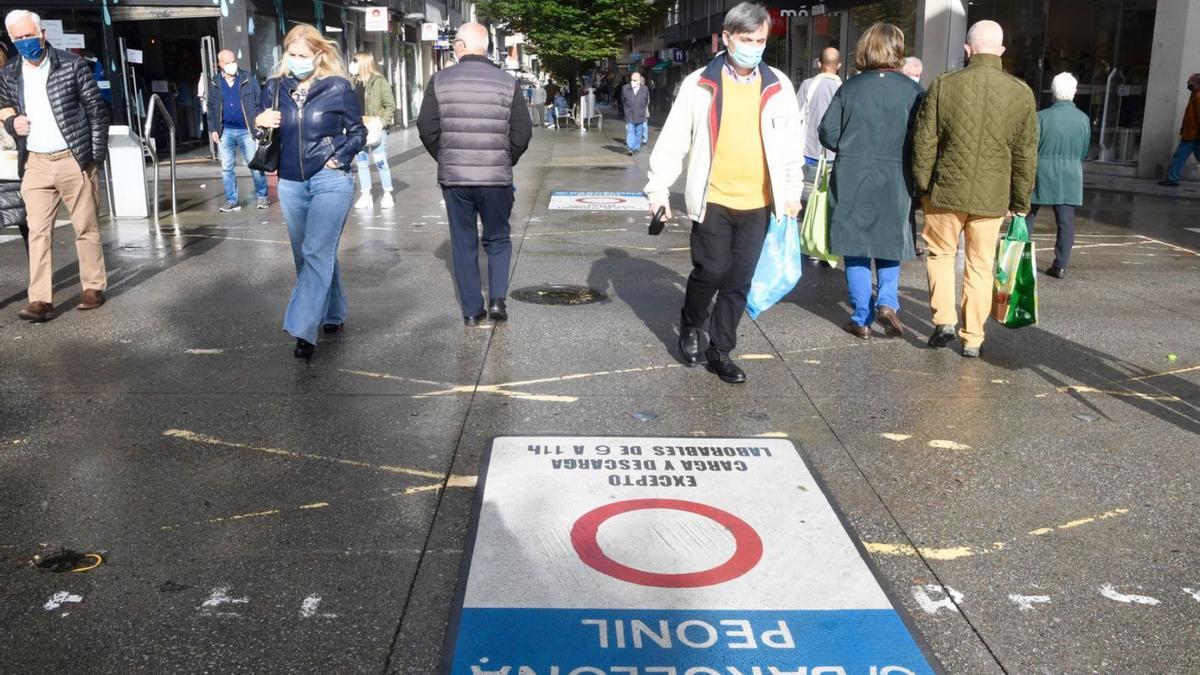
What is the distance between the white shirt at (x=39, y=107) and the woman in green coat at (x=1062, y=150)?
7015 millimetres

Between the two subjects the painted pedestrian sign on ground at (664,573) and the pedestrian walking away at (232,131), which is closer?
the painted pedestrian sign on ground at (664,573)

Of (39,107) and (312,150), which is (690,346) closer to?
(312,150)

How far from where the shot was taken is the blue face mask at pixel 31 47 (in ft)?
22.1

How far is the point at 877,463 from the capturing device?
179 inches

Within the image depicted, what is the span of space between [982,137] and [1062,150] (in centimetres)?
290

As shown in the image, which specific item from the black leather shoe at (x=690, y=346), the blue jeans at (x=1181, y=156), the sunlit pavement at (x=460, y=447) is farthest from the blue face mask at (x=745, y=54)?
the blue jeans at (x=1181, y=156)

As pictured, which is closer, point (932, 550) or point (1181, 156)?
point (932, 550)

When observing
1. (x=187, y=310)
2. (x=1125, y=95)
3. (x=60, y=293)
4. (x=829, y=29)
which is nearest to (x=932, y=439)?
(x=187, y=310)

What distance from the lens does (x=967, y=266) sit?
6.27m

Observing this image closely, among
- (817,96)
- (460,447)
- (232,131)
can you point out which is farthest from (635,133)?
(460,447)

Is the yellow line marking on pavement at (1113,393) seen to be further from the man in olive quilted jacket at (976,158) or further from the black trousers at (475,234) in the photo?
the black trousers at (475,234)

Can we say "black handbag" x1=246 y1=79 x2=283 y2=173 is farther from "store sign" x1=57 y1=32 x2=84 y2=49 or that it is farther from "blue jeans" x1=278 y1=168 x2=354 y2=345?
"store sign" x1=57 y1=32 x2=84 y2=49

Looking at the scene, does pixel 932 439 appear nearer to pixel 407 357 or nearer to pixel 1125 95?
pixel 407 357

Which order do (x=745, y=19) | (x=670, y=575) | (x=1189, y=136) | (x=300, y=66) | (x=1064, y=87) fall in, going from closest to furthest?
(x=670, y=575)
(x=745, y=19)
(x=300, y=66)
(x=1064, y=87)
(x=1189, y=136)
